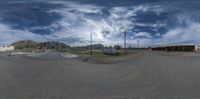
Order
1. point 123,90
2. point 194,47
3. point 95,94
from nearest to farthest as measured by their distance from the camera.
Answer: point 95,94, point 123,90, point 194,47

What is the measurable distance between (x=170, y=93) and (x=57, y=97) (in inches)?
134

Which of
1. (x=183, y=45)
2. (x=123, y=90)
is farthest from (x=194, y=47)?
(x=123, y=90)

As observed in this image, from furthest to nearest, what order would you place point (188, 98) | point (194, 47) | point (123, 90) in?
1. point (194, 47)
2. point (123, 90)
3. point (188, 98)

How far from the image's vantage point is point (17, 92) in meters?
8.73

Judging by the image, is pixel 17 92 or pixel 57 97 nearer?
pixel 57 97

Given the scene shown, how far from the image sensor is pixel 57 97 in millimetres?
7848

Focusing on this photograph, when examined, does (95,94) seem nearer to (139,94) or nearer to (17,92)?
(139,94)

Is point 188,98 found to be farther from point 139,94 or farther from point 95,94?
point 95,94

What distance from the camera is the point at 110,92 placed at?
348 inches

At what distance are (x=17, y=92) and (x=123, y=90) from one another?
3.30 meters

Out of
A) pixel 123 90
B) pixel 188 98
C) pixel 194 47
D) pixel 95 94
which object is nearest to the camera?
pixel 188 98

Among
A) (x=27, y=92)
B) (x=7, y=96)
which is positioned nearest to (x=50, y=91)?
(x=27, y=92)

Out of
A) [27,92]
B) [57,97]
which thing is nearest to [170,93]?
[57,97]

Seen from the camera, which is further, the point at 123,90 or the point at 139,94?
the point at 123,90
